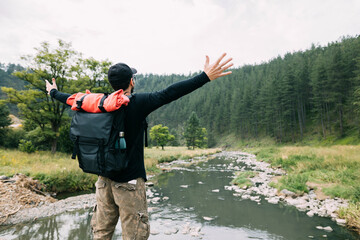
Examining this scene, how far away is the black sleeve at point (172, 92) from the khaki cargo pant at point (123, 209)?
0.96 meters

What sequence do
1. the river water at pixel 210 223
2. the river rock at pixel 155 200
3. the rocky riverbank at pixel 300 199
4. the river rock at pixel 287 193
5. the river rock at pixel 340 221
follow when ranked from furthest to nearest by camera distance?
the river rock at pixel 287 193
the river rock at pixel 155 200
the rocky riverbank at pixel 300 199
the river rock at pixel 340 221
the river water at pixel 210 223

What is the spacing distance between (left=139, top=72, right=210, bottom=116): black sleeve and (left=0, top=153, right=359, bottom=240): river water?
14.7 feet

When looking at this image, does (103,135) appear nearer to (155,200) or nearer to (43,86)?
(155,200)

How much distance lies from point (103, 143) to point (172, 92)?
985mm

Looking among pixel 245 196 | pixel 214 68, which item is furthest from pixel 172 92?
pixel 245 196

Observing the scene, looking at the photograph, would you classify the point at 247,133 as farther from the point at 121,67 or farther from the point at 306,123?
the point at 121,67

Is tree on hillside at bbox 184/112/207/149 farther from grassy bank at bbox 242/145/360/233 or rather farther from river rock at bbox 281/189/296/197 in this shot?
river rock at bbox 281/189/296/197

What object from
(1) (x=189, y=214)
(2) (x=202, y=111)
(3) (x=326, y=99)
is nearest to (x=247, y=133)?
(3) (x=326, y=99)

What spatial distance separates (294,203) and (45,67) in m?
24.3

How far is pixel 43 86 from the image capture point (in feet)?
66.2

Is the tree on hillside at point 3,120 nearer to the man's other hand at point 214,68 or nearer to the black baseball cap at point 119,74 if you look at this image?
the black baseball cap at point 119,74

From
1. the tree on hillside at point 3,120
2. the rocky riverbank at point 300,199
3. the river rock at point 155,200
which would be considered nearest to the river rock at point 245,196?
the rocky riverbank at point 300,199

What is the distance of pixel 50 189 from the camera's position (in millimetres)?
9773

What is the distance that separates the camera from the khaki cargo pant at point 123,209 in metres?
2.29
